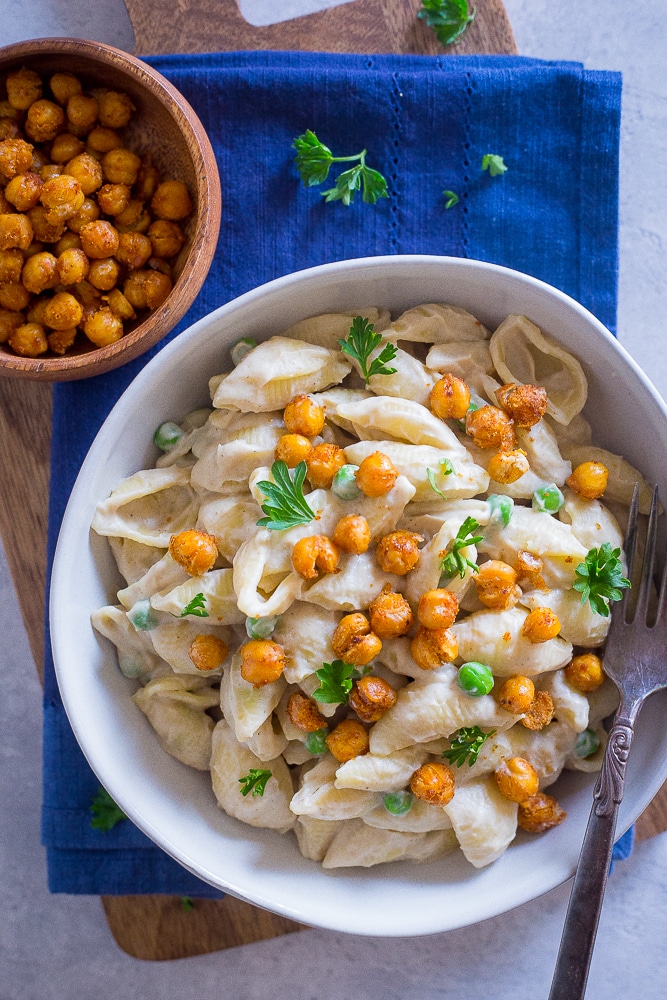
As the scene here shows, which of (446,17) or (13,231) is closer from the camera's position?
(13,231)

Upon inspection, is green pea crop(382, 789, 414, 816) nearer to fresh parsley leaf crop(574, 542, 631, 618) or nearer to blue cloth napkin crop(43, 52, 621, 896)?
fresh parsley leaf crop(574, 542, 631, 618)

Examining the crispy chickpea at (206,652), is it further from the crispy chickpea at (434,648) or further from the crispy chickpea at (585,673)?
the crispy chickpea at (585,673)

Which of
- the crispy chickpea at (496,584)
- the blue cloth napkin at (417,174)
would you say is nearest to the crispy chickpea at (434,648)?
the crispy chickpea at (496,584)

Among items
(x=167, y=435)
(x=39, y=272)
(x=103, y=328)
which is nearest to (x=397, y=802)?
(x=167, y=435)

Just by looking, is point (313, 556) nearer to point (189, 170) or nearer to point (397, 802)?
point (397, 802)

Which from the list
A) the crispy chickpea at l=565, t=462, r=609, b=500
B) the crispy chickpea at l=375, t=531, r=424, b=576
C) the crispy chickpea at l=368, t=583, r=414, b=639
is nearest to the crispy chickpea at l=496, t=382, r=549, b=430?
the crispy chickpea at l=565, t=462, r=609, b=500

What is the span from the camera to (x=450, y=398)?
2279 mm

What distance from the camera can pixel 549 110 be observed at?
2699mm

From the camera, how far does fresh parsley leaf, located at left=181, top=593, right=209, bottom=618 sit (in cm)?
224

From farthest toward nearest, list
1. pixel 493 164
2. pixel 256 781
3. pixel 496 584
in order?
pixel 493 164
pixel 256 781
pixel 496 584

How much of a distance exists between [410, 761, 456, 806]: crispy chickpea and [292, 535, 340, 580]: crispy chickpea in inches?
22.1

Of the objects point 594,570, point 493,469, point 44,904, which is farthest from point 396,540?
point 44,904

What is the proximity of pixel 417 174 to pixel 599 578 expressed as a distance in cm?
136

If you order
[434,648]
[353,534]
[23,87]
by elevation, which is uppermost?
[23,87]
